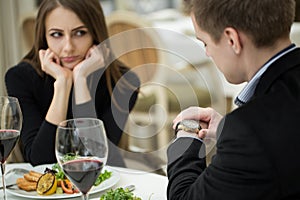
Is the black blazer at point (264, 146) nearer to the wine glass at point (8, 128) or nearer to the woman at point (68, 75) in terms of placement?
the wine glass at point (8, 128)

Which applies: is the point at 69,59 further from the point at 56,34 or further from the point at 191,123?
the point at 191,123

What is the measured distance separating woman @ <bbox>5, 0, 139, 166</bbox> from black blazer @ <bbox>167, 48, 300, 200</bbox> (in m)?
0.89

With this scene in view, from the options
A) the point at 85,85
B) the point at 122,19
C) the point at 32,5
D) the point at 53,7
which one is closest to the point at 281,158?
the point at 85,85

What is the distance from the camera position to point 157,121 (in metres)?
4.00

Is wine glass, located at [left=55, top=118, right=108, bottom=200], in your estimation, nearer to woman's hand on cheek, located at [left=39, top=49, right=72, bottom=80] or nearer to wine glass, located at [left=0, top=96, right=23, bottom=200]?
wine glass, located at [left=0, top=96, right=23, bottom=200]

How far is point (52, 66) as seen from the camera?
2.06 meters

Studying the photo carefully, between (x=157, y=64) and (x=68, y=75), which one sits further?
(x=157, y=64)

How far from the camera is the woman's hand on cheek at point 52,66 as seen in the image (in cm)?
205

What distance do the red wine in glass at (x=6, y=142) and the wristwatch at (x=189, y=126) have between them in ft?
1.31

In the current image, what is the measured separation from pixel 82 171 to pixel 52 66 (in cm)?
95

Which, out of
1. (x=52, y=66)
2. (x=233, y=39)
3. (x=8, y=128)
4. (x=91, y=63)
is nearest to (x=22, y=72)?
(x=52, y=66)

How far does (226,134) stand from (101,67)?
3.56 feet

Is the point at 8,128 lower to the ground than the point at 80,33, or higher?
lower

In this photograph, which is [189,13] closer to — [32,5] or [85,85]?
[85,85]
